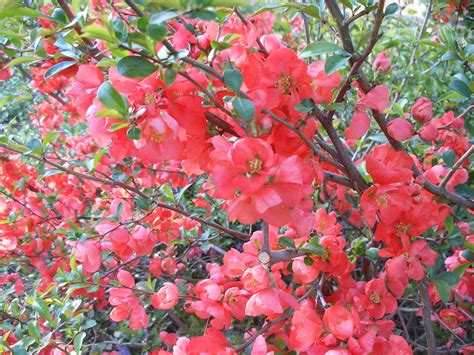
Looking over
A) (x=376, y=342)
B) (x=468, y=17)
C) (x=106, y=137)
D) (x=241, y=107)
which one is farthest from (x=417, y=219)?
(x=468, y=17)

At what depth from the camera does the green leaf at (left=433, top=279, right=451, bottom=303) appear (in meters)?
1.01

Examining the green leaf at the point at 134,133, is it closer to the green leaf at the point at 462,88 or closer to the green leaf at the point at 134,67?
the green leaf at the point at 134,67

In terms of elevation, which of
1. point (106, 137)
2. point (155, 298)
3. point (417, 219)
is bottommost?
point (155, 298)

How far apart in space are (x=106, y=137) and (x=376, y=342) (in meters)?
0.67

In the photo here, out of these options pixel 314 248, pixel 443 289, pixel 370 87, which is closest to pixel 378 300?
pixel 443 289

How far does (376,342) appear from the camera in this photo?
94 cm

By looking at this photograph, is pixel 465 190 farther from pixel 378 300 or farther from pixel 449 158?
pixel 378 300

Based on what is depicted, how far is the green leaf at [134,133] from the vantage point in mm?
653

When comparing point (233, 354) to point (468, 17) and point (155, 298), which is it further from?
point (468, 17)

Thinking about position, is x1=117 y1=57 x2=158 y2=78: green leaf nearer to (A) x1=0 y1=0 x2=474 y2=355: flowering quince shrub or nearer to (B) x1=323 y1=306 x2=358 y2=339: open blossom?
(A) x1=0 y1=0 x2=474 y2=355: flowering quince shrub

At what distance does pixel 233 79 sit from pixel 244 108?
0.04 metres

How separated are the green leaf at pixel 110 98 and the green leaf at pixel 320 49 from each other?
13.8 inches

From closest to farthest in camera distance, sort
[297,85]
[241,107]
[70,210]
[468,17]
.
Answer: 1. [241,107]
2. [297,85]
3. [468,17]
4. [70,210]

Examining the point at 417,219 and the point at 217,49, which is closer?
the point at 217,49
